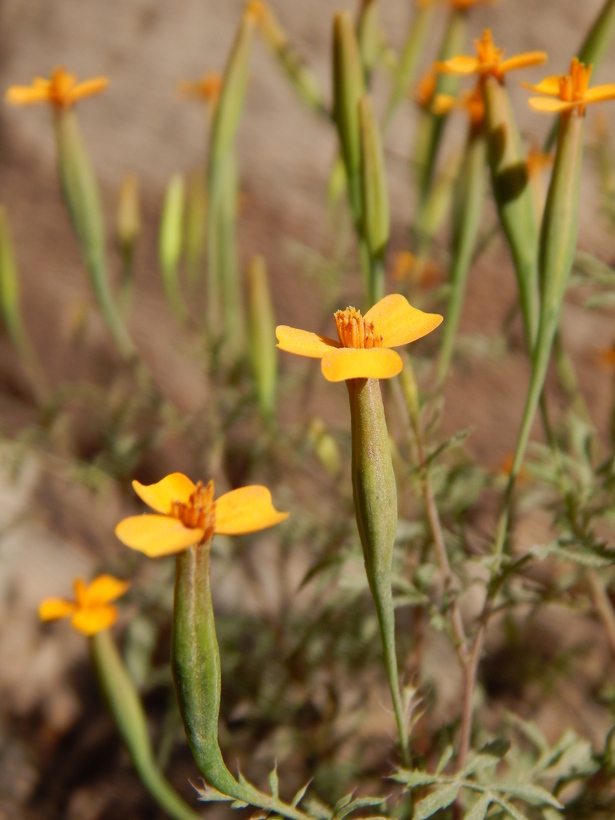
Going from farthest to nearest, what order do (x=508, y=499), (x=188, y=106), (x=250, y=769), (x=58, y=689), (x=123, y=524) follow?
(x=188, y=106)
(x=58, y=689)
(x=250, y=769)
(x=508, y=499)
(x=123, y=524)

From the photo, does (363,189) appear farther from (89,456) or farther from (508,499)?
(89,456)

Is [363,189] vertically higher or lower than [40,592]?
higher

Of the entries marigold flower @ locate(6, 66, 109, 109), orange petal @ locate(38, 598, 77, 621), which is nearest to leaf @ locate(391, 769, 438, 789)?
orange petal @ locate(38, 598, 77, 621)

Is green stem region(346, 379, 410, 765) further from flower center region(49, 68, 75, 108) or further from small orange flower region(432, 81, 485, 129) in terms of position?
flower center region(49, 68, 75, 108)

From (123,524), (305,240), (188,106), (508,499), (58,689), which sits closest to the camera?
(123,524)

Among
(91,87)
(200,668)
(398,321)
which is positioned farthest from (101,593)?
(91,87)

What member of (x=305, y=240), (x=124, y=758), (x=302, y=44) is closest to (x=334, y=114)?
(x=305, y=240)

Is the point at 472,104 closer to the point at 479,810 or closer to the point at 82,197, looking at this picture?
the point at 82,197
